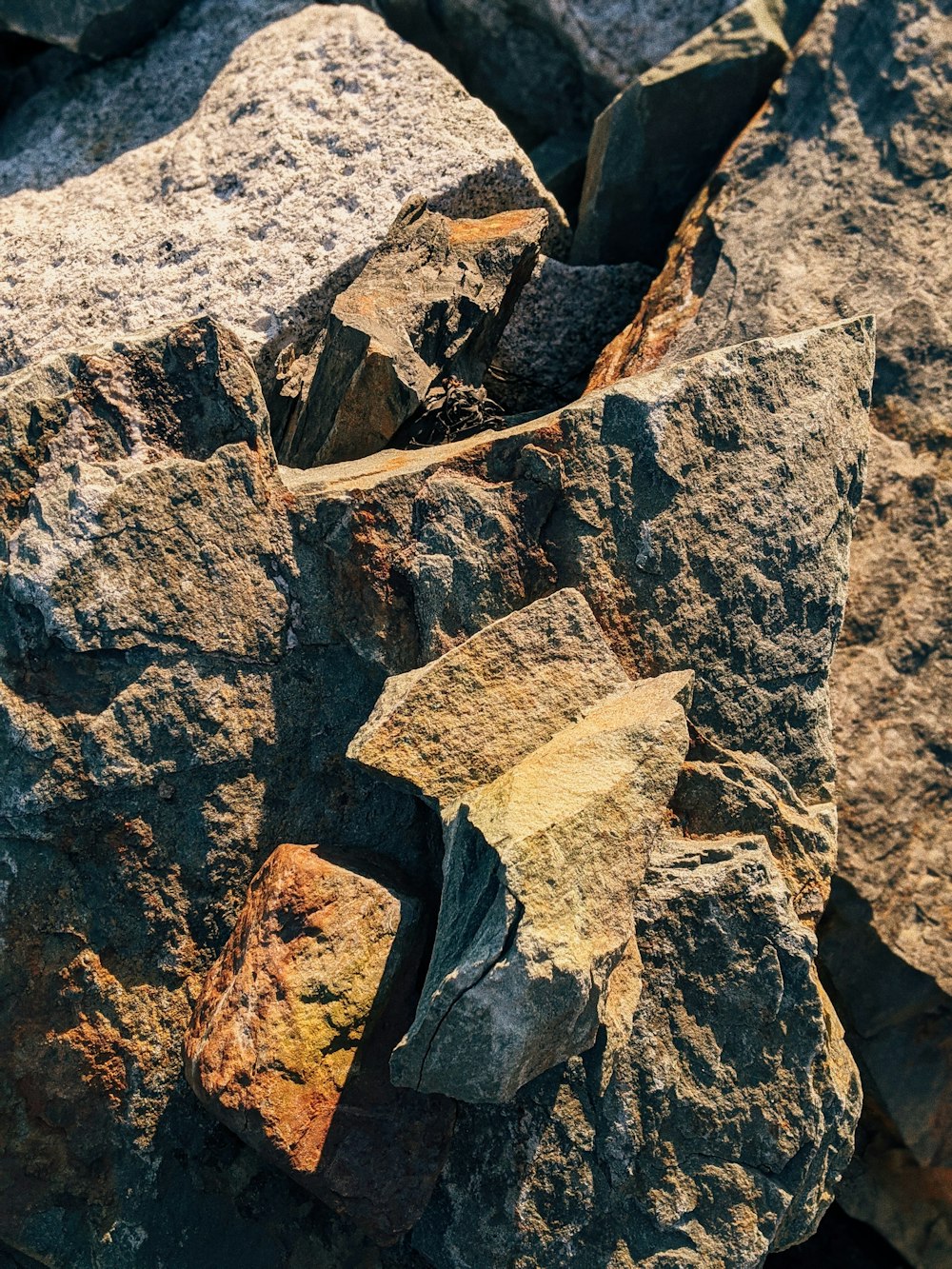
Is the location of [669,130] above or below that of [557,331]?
above

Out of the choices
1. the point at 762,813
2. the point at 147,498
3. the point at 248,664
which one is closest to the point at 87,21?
the point at 147,498

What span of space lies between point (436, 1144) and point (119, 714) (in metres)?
1.07

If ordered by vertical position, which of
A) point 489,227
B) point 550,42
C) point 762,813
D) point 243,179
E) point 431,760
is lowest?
point 762,813

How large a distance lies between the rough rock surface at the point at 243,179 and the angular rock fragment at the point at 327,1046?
1577mm

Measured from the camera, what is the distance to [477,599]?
2.43 metres

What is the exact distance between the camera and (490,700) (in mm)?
2293

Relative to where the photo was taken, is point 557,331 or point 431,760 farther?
point 557,331

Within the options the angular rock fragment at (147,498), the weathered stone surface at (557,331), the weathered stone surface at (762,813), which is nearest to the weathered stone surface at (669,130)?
the weathered stone surface at (557,331)

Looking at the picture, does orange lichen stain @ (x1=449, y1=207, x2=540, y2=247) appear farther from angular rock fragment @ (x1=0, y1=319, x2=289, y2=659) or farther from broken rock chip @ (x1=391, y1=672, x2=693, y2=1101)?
broken rock chip @ (x1=391, y1=672, x2=693, y2=1101)

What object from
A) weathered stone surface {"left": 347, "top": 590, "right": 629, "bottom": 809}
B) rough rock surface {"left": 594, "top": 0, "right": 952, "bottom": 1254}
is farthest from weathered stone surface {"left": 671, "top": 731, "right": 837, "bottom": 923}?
rough rock surface {"left": 594, "top": 0, "right": 952, "bottom": 1254}

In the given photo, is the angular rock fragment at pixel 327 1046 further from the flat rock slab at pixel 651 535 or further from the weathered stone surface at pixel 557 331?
the weathered stone surface at pixel 557 331

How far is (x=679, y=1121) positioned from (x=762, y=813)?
2.14 feet

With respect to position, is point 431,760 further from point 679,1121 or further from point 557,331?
point 557,331

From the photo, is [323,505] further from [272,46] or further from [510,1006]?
[272,46]
